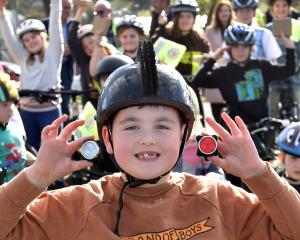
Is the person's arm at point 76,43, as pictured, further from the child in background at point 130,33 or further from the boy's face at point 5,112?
the boy's face at point 5,112

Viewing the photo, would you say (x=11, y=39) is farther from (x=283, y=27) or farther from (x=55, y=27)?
(x=283, y=27)

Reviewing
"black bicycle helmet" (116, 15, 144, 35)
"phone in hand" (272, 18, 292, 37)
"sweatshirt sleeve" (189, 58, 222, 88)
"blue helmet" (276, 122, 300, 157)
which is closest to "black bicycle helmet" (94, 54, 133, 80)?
"blue helmet" (276, 122, 300, 157)

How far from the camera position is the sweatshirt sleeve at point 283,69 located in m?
8.09

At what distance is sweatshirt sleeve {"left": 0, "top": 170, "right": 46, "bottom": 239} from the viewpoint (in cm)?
283

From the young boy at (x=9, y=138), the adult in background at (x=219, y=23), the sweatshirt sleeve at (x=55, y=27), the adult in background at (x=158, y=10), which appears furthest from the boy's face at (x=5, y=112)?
the adult in background at (x=158, y=10)

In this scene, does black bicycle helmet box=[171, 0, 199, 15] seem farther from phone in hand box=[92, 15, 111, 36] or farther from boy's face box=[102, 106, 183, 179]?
boy's face box=[102, 106, 183, 179]

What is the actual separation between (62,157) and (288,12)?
26.0 feet

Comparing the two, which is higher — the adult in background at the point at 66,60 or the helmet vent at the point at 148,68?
the helmet vent at the point at 148,68

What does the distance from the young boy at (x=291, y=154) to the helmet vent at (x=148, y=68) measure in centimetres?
242

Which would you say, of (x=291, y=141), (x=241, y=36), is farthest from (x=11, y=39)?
(x=291, y=141)

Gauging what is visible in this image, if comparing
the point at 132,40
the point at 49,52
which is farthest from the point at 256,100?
the point at 49,52

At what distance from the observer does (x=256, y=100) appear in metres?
8.20

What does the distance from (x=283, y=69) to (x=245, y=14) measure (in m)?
2.11

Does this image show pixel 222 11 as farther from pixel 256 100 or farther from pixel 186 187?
pixel 186 187
